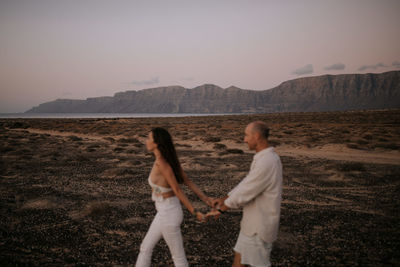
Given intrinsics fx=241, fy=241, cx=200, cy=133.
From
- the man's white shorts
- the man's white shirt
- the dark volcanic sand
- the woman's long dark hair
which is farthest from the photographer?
the dark volcanic sand

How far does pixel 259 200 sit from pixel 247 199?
17 cm

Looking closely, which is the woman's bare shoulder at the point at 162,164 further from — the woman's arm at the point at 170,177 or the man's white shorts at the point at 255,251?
the man's white shorts at the point at 255,251

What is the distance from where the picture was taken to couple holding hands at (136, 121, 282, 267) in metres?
2.53

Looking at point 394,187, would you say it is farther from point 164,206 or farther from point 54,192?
point 54,192

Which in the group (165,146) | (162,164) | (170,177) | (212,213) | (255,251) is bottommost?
(255,251)

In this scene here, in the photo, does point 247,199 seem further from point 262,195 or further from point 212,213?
point 212,213

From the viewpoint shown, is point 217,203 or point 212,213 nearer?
point 212,213

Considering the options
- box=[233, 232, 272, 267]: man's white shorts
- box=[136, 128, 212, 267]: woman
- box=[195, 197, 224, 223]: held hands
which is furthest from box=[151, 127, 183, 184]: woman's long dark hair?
box=[233, 232, 272, 267]: man's white shorts

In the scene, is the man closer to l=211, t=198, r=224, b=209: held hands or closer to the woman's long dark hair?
l=211, t=198, r=224, b=209: held hands

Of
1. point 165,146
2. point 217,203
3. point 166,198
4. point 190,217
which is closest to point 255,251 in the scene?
point 217,203

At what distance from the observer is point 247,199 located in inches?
100

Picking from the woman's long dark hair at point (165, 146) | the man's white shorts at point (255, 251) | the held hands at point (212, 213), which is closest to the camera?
the man's white shorts at point (255, 251)

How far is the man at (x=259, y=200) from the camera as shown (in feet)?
8.23

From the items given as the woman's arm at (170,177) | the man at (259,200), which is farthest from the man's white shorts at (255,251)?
the woman's arm at (170,177)
